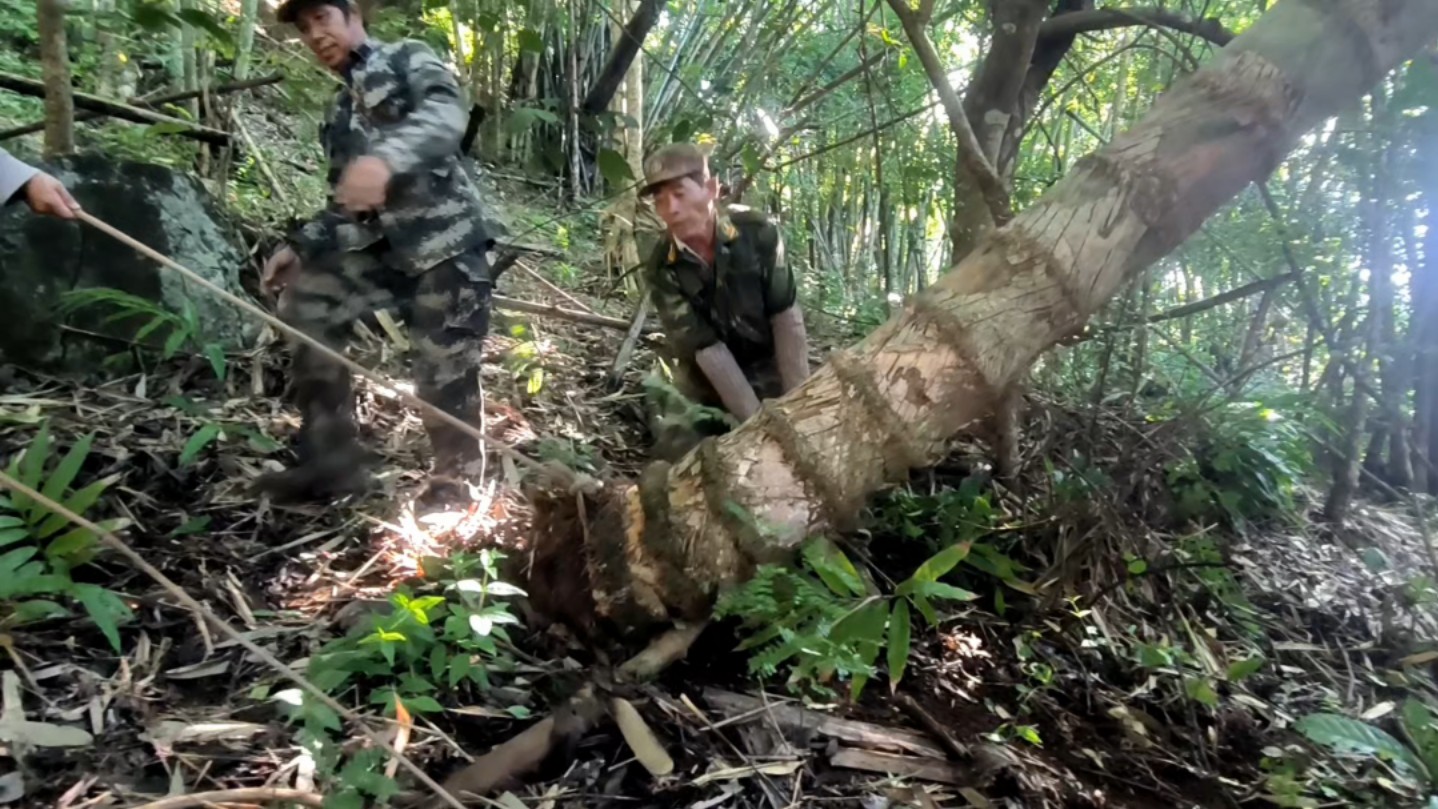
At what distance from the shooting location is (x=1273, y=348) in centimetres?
404

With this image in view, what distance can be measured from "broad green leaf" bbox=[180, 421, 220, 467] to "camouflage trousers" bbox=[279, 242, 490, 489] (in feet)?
0.81

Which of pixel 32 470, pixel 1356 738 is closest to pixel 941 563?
pixel 1356 738

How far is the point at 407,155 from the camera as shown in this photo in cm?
282

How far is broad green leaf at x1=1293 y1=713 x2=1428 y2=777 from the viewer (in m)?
1.95

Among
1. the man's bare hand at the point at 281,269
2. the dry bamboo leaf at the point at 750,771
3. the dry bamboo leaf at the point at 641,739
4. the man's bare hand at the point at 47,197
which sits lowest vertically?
the dry bamboo leaf at the point at 750,771

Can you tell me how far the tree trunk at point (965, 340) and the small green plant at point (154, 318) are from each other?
61.1 inches

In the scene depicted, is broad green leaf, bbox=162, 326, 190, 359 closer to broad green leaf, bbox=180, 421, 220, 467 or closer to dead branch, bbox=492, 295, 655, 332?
broad green leaf, bbox=180, 421, 220, 467

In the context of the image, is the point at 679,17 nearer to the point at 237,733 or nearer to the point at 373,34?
the point at 373,34

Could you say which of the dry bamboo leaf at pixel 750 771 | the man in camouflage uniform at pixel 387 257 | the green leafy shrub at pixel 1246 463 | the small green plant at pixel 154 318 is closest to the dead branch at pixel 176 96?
the small green plant at pixel 154 318

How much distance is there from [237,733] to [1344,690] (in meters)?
2.67

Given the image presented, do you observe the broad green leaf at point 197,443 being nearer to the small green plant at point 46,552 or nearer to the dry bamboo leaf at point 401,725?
the small green plant at point 46,552

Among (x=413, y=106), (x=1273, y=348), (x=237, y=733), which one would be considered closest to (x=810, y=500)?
(x=237, y=733)

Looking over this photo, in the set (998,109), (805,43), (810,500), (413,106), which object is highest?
(805,43)

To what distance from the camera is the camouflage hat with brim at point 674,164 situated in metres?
2.95
